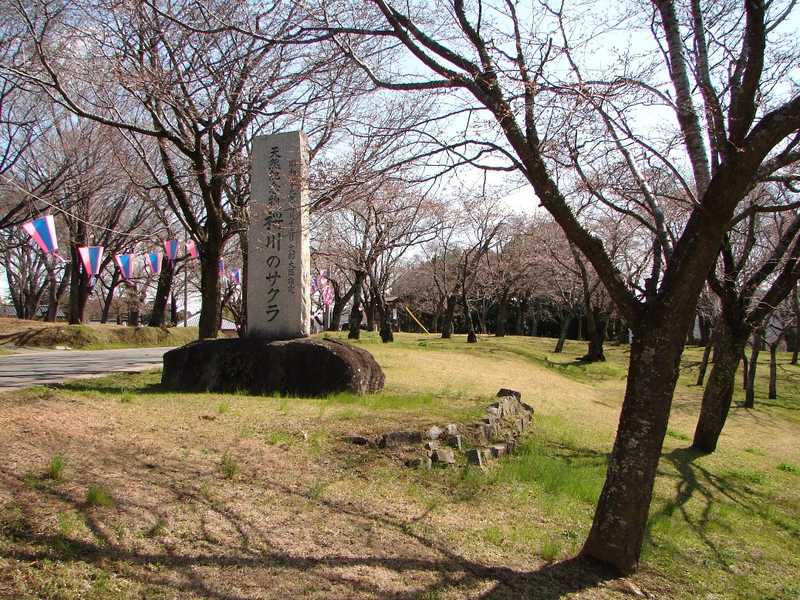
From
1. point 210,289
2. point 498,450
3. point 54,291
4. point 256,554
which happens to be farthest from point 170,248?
point 54,291

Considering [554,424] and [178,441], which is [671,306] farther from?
[554,424]

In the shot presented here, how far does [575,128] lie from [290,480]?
4.17m

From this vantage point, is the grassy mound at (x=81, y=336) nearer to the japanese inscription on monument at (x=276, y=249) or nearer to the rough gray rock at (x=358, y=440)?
the japanese inscription on monument at (x=276, y=249)

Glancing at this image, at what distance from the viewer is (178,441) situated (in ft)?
17.4

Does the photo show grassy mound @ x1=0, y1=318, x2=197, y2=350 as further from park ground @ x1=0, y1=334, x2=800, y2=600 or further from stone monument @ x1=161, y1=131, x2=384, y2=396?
park ground @ x1=0, y1=334, x2=800, y2=600

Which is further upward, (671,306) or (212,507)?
(671,306)

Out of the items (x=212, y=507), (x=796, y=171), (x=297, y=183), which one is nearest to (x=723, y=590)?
(x=212, y=507)

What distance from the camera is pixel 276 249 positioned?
379 inches

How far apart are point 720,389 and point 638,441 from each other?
6654 mm

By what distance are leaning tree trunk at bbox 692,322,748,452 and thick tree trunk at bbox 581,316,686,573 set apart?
21.0 ft

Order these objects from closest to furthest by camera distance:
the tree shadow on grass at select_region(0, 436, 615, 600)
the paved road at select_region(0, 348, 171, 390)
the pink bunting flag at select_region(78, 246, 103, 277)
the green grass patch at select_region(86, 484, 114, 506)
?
the tree shadow on grass at select_region(0, 436, 615, 600) → the green grass patch at select_region(86, 484, 114, 506) → the paved road at select_region(0, 348, 171, 390) → the pink bunting flag at select_region(78, 246, 103, 277)

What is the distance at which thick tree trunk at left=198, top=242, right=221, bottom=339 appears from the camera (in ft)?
37.8

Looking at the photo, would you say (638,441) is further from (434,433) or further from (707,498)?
→ (707,498)

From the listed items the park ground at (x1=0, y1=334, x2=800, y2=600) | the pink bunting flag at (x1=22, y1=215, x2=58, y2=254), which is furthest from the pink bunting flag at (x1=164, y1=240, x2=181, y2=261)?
the park ground at (x1=0, y1=334, x2=800, y2=600)
